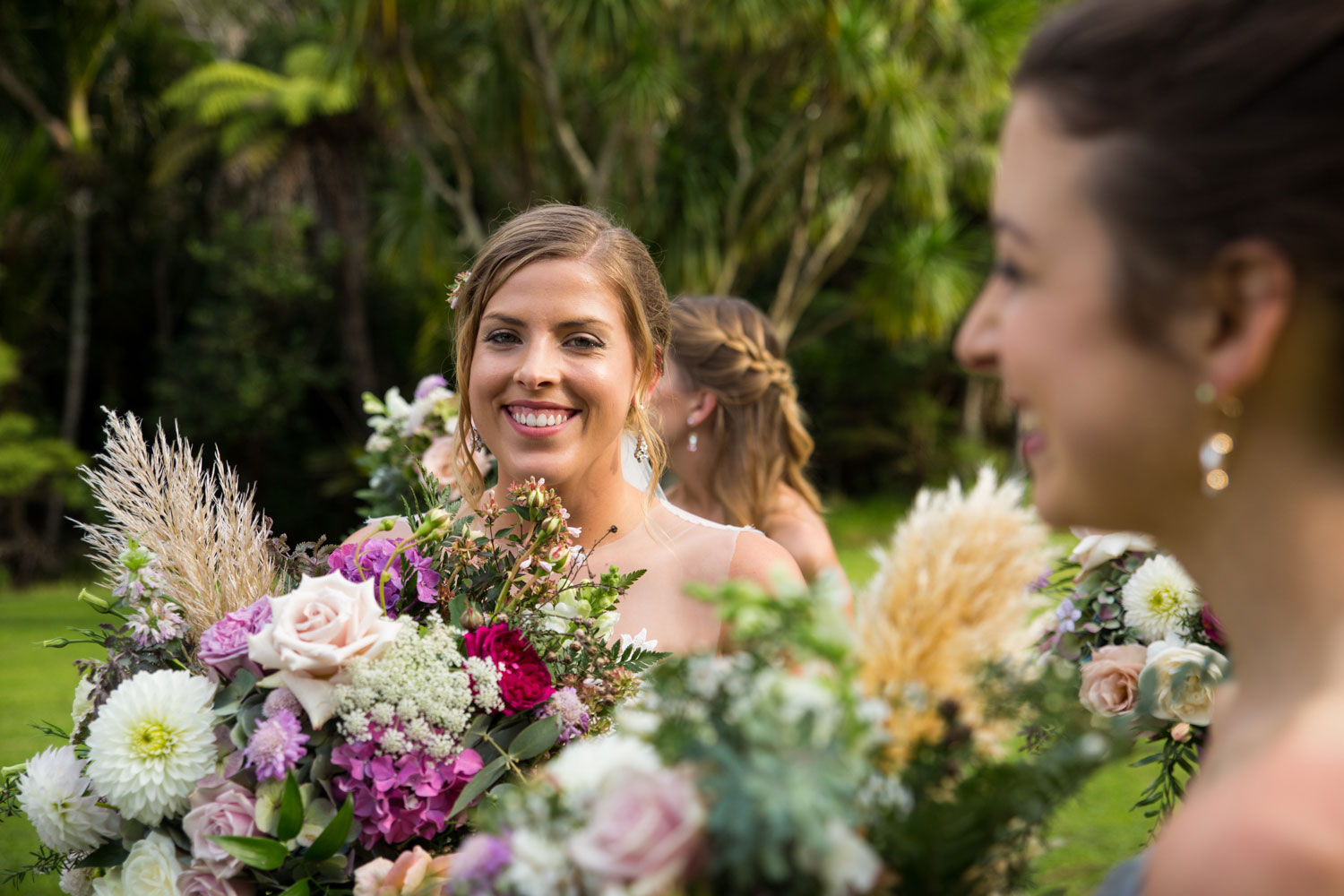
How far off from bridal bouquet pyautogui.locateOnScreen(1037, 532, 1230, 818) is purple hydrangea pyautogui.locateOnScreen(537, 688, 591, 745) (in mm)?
839

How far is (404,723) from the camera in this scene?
1716mm

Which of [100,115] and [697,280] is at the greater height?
[100,115]

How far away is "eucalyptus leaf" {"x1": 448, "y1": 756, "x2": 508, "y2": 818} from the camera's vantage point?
1.75m

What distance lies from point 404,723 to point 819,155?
650 inches

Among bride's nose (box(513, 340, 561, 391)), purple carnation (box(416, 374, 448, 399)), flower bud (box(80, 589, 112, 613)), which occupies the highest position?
purple carnation (box(416, 374, 448, 399))

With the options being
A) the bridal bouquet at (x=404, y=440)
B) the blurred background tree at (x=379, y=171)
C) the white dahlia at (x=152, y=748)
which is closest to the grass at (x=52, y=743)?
the white dahlia at (x=152, y=748)

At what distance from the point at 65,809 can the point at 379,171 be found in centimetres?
2177

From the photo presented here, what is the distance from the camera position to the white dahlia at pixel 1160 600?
230cm

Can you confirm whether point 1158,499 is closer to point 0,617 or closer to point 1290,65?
point 1290,65

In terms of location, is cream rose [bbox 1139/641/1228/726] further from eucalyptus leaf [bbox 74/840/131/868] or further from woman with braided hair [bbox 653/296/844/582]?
woman with braided hair [bbox 653/296/844/582]

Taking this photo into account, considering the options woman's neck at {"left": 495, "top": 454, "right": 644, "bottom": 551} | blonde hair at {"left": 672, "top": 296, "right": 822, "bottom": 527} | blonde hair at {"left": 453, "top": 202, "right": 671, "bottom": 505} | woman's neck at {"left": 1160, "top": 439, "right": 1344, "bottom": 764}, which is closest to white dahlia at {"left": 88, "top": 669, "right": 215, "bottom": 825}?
blonde hair at {"left": 453, "top": 202, "right": 671, "bottom": 505}

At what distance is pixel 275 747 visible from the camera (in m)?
1.66

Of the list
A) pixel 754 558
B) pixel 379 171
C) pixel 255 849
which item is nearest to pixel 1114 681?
pixel 754 558

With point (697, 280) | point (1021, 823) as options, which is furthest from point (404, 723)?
point (697, 280)
